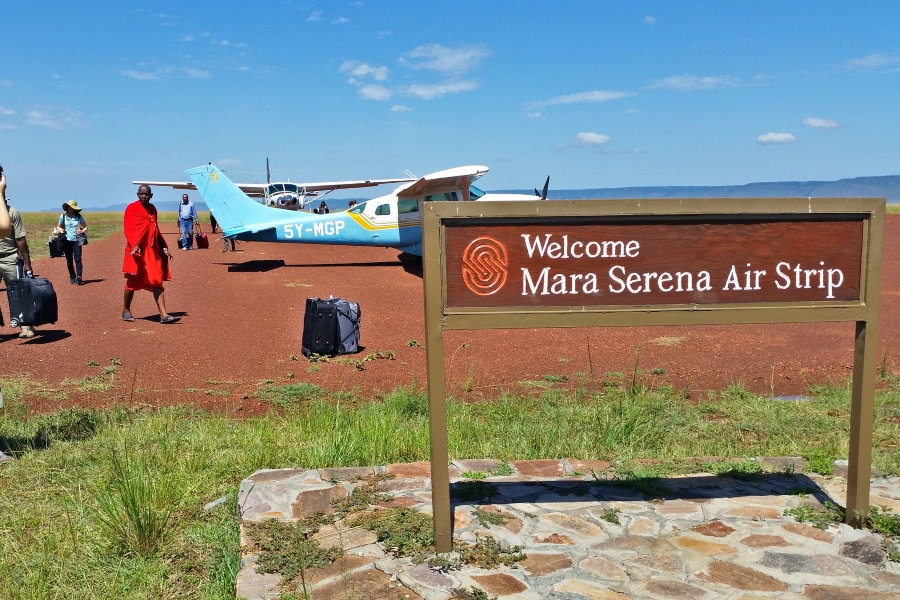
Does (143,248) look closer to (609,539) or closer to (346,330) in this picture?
(346,330)

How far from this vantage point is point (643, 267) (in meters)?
3.31

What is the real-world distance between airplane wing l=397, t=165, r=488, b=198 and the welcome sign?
14150 mm

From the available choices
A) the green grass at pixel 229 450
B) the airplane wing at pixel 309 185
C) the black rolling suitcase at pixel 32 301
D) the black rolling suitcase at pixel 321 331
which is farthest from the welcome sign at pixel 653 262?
the airplane wing at pixel 309 185

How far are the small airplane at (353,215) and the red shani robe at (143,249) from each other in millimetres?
7830

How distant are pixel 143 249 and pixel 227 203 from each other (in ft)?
37.5

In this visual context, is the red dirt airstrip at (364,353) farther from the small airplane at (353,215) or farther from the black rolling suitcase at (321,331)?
the small airplane at (353,215)

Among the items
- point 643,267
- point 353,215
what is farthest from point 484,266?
point 353,215

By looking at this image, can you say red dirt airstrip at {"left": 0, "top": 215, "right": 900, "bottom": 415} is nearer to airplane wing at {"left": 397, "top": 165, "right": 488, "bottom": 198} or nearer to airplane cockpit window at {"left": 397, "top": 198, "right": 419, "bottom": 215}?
airplane wing at {"left": 397, "top": 165, "right": 488, "bottom": 198}

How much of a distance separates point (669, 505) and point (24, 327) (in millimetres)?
8862

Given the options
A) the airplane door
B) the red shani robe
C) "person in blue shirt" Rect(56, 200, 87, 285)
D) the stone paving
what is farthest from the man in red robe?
the airplane door

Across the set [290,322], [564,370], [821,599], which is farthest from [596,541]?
[290,322]

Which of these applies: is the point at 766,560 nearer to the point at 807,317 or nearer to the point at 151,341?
the point at 807,317

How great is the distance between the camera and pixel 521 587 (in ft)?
9.77

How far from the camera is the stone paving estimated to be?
297 centimetres
